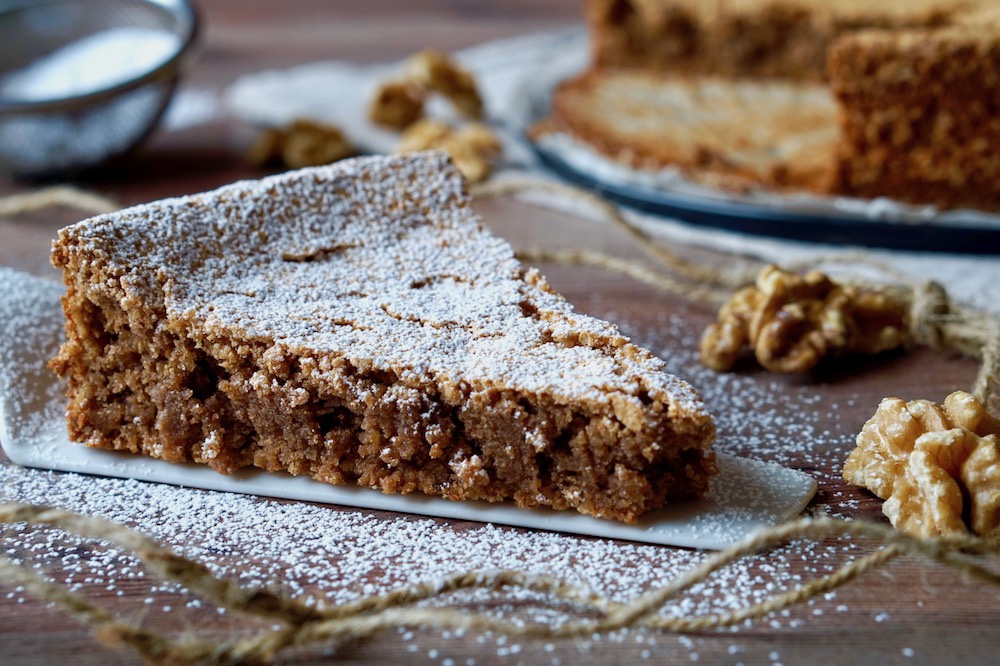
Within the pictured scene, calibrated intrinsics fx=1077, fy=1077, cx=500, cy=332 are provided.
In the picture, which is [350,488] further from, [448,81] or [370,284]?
[448,81]

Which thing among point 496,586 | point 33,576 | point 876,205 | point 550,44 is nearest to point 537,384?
point 496,586

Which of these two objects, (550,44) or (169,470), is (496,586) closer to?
(169,470)

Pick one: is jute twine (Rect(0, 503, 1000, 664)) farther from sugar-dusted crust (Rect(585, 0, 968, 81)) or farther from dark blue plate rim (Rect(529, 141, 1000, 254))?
sugar-dusted crust (Rect(585, 0, 968, 81))

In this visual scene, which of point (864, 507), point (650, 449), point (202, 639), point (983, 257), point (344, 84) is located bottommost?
point (202, 639)

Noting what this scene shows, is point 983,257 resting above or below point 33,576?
above

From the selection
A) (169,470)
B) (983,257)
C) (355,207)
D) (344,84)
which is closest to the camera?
(169,470)

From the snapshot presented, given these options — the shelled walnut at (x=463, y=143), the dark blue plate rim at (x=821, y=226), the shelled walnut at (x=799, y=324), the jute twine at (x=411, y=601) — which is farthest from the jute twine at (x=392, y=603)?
the shelled walnut at (x=463, y=143)
